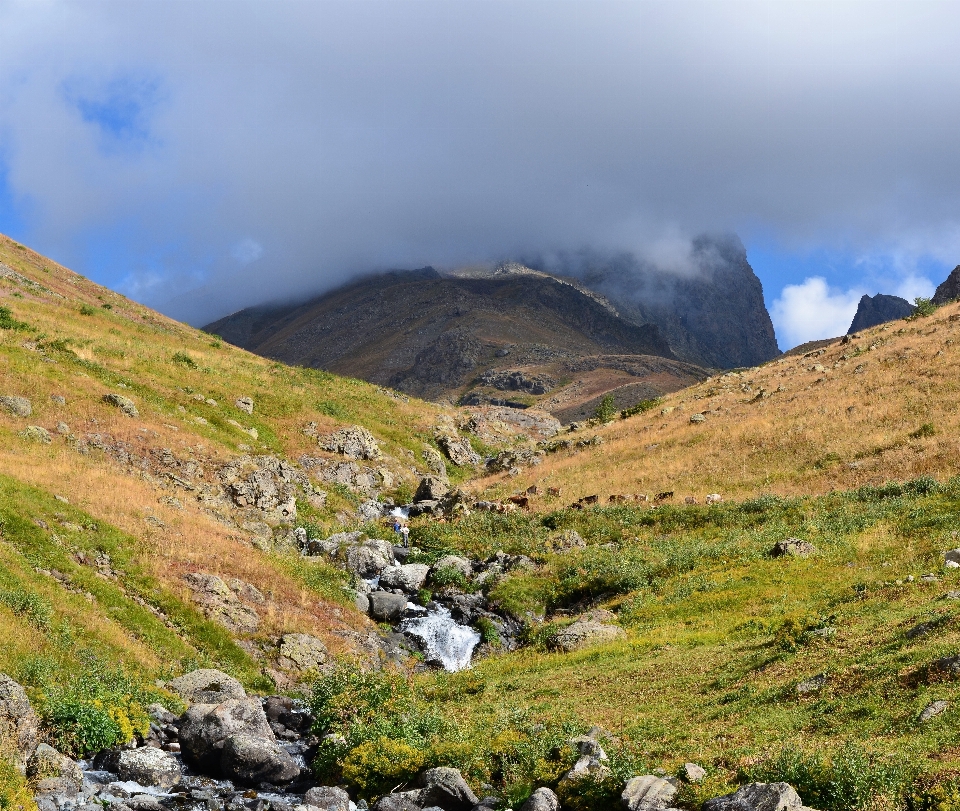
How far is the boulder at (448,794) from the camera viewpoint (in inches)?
582

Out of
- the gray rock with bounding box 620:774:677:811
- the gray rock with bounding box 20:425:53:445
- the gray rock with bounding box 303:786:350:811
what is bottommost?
the gray rock with bounding box 303:786:350:811

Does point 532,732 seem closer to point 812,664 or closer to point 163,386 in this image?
point 812,664

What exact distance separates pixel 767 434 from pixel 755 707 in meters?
38.6

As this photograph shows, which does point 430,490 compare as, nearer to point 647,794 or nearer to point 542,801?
point 542,801

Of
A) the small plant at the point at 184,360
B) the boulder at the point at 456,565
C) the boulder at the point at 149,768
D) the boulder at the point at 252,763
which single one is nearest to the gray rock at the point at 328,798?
the boulder at the point at 252,763

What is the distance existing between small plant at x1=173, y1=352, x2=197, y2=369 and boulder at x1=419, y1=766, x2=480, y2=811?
52829 millimetres

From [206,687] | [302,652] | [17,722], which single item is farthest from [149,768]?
[302,652]

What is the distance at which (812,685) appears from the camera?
16.6 m

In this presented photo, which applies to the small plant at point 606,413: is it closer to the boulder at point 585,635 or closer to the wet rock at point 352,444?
the wet rock at point 352,444

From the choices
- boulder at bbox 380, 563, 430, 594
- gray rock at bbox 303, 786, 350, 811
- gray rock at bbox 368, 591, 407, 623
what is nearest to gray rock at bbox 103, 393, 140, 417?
boulder at bbox 380, 563, 430, 594

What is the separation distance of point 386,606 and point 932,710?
23.9 metres

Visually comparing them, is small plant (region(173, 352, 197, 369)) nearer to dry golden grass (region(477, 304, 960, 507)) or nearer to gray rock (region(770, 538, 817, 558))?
dry golden grass (region(477, 304, 960, 507))

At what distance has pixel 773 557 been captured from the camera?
3266cm

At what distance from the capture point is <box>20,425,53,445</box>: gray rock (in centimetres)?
3634
